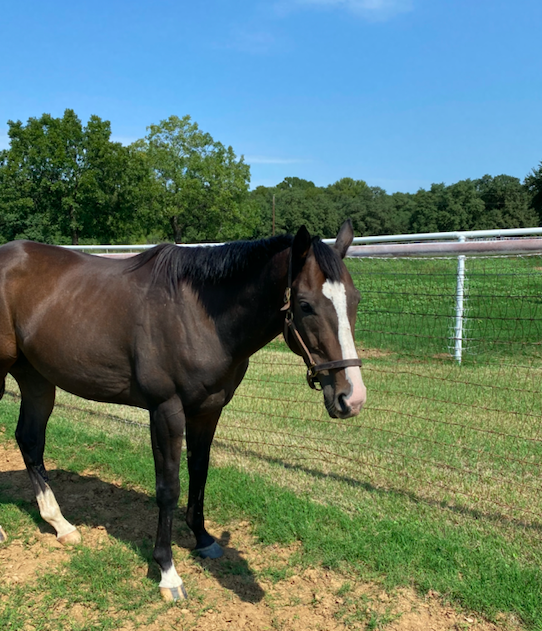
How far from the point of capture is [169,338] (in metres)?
2.66

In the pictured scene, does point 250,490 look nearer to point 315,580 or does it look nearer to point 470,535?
point 315,580

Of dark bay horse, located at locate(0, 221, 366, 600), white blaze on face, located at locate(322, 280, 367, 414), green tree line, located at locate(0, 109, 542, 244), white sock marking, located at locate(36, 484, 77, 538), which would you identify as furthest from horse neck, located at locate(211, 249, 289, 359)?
green tree line, located at locate(0, 109, 542, 244)

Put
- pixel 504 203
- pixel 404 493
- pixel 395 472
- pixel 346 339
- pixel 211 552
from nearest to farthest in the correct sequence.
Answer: pixel 346 339
pixel 211 552
pixel 404 493
pixel 395 472
pixel 504 203

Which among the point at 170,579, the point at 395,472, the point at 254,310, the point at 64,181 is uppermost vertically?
the point at 64,181

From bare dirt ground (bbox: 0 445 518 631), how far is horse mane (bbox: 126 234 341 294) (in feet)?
5.84

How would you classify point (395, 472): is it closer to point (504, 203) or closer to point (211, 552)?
point (211, 552)

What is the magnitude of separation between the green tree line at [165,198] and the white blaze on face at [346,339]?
31766 mm

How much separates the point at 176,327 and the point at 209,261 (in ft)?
1.36

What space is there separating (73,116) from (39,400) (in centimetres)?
3556

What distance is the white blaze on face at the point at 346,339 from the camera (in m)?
2.07

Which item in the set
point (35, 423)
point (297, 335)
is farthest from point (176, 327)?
point (35, 423)

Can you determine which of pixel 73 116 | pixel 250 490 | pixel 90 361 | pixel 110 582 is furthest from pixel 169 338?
pixel 73 116

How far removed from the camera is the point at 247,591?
2.78 m

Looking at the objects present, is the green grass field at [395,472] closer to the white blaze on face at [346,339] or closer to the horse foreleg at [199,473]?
the horse foreleg at [199,473]
